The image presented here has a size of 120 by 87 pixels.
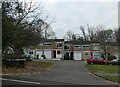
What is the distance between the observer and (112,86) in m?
17.3

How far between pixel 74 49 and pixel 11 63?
206 ft

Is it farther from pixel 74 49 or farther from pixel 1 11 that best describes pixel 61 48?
pixel 1 11

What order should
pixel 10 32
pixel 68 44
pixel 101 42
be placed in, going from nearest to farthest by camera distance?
pixel 10 32, pixel 101 42, pixel 68 44

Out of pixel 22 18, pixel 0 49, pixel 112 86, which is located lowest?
pixel 112 86

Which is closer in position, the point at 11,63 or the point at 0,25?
the point at 0,25

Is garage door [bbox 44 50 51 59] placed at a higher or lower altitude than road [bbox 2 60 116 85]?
higher

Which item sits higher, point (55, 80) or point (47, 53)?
point (47, 53)

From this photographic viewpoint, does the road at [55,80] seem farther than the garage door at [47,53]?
No

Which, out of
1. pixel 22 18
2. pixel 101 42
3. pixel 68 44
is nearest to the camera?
pixel 22 18

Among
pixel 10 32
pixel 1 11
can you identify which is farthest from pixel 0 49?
pixel 1 11

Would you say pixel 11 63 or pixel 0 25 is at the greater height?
pixel 0 25

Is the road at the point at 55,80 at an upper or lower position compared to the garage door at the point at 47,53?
lower

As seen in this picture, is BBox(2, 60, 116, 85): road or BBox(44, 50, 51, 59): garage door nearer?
BBox(2, 60, 116, 85): road

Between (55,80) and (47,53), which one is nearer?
(55,80)
